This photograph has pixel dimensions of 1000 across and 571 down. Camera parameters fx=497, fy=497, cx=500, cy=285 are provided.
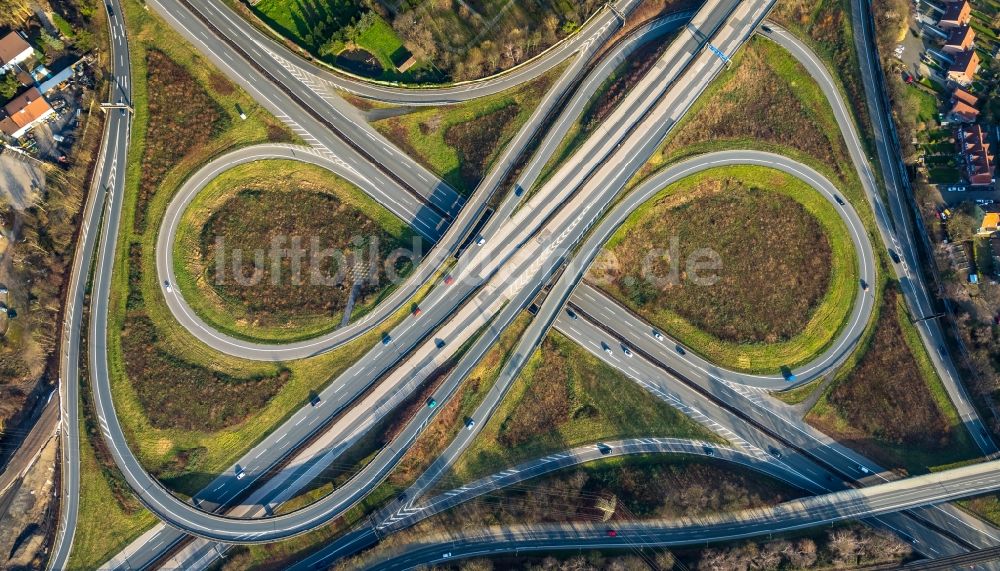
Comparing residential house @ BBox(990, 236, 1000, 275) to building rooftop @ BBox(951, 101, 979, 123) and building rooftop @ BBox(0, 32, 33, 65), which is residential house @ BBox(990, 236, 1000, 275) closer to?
building rooftop @ BBox(951, 101, 979, 123)

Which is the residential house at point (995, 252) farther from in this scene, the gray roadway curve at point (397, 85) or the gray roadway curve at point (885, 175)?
the gray roadway curve at point (397, 85)

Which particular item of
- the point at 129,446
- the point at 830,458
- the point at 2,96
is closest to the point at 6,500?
the point at 129,446

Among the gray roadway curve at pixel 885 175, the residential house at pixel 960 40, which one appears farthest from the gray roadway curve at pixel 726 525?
the residential house at pixel 960 40

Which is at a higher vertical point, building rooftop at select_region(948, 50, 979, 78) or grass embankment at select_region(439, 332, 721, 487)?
building rooftop at select_region(948, 50, 979, 78)

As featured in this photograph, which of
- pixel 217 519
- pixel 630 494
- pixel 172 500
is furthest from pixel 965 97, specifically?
pixel 172 500

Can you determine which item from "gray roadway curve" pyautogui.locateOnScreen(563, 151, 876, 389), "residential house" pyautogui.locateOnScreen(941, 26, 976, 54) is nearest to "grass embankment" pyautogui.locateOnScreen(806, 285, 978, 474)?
"gray roadway curve" pyautogui.locateOnScreen(563, 151, 876, 389)

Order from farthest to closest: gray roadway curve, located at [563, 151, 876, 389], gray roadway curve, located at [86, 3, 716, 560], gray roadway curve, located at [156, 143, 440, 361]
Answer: gray roadway curve, located at [563, 151, 876, 389]
gray roadway curve, located at [156, 143, 440, 361]
gray roadway curve, located at [86, 3, 716, 560]

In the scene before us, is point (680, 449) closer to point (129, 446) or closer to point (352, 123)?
point (352, 123)
